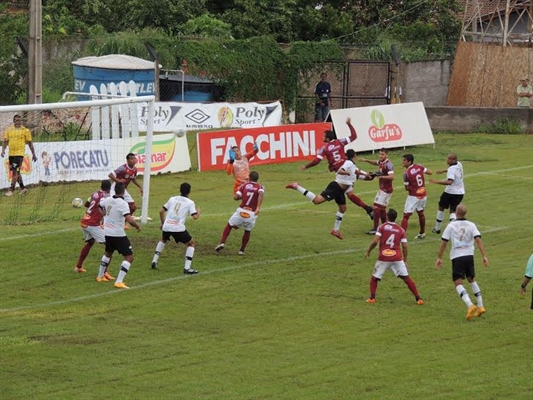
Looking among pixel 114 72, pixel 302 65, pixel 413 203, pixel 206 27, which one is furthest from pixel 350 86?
pixel 413 203

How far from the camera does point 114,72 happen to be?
47.3 metres

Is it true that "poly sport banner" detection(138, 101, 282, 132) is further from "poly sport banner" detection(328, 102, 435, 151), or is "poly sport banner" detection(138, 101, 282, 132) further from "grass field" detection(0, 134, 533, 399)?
"grass field" detection(0, 134, 533, 399)

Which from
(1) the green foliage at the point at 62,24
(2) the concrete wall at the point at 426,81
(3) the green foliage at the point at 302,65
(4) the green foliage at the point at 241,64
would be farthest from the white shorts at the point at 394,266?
(1) the green foliage at the point at 62,24

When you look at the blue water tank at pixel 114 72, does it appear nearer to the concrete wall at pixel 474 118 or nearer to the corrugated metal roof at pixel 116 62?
the corrugated metal roof at pixel 116 62

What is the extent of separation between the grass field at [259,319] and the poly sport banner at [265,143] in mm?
6384

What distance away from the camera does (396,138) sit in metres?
43.2

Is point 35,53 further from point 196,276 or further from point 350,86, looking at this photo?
point 350,86

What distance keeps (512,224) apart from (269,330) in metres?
12.3

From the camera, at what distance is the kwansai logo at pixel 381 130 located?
139 ft

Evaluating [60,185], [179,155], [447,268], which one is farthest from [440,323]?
[179,155]

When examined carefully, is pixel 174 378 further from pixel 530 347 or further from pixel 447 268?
pixel 447 268

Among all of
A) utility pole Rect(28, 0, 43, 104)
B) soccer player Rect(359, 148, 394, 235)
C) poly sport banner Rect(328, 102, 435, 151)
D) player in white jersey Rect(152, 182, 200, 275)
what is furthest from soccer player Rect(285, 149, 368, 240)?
poly sport banner Rect(328, 102, 435, 151)

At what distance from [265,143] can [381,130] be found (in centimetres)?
478

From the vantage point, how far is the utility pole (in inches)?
1357
